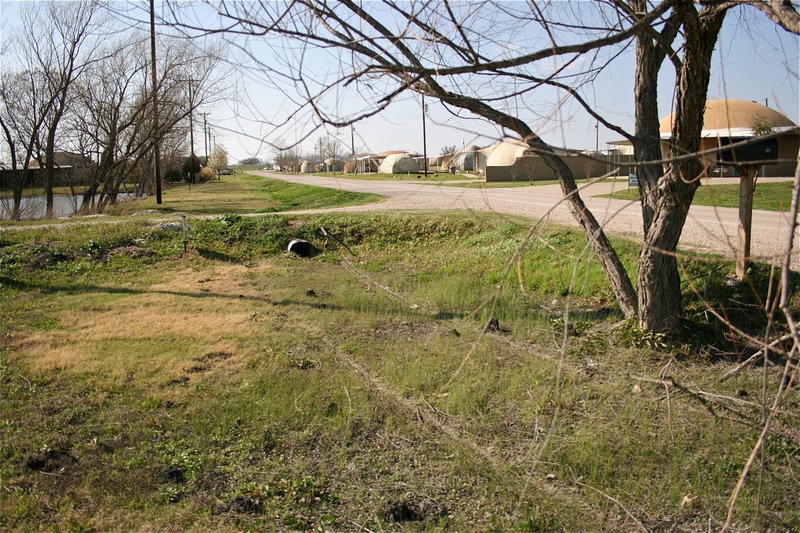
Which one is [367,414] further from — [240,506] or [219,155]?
[219,155]

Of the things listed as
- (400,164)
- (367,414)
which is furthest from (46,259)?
(400,164)

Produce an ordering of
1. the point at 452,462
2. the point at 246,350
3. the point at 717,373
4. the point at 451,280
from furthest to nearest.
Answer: the point at 451,280 < the point at 246,350 < the point at 717,373 < the point at 452,462

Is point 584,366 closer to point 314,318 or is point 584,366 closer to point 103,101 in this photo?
point 314,318

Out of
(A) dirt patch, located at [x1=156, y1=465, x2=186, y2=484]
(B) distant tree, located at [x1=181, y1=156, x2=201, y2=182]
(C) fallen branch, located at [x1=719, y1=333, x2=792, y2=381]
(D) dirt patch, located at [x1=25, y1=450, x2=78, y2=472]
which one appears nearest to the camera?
(C) fallen branch, located at [x1=719, y1=333, x2=792, y2=381]

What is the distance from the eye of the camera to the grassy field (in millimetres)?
3744

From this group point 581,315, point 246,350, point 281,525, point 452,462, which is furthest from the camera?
point 581,315

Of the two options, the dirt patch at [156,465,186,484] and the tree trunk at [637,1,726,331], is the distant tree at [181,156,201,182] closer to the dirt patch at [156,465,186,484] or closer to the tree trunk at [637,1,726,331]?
the tree trunk at [637,1,726,331]

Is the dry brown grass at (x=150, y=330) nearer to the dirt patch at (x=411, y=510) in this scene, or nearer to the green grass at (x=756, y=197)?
the dirt patch at (x=411, y=510)

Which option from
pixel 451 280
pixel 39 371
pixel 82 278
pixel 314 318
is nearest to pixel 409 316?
pixel 314 318

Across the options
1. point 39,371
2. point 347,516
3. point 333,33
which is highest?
→ point 333,33

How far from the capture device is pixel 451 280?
9.47 m

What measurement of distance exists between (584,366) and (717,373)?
4.04 ft

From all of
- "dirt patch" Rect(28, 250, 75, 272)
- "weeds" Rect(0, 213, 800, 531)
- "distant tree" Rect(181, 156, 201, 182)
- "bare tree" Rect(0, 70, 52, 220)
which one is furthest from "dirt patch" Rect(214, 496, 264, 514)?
"distant tree" Rect(181, 156, 201, 182)

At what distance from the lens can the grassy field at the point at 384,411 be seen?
12.3 feet
